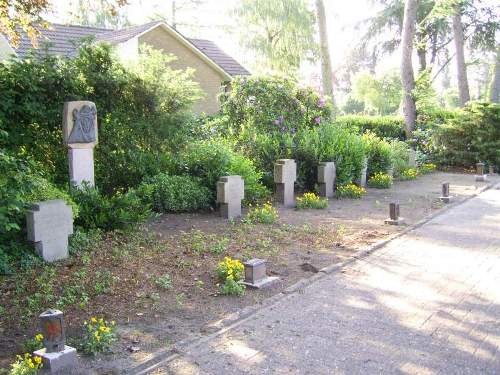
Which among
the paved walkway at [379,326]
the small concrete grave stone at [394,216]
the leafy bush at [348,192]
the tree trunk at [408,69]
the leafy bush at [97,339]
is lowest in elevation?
the paved walkway at [379,326]

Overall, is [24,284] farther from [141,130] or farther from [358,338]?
[141,130]

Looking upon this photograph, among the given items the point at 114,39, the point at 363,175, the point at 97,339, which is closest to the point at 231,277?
the point at 97,339

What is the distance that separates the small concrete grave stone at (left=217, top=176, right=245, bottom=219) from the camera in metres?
8.90

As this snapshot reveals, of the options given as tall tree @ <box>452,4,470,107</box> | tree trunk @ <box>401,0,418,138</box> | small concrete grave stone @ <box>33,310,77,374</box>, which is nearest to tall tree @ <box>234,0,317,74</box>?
tall tree @ <box>452,4,470,107</box>

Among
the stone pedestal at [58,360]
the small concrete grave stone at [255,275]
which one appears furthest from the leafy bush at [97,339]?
the small concrete grave stone at [255,275]

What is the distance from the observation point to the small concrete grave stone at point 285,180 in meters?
10.6

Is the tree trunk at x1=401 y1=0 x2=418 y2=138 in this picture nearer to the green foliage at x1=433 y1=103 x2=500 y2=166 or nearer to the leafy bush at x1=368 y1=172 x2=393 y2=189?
the green foliage at x1=433 y1=103 x2=500 y2=166

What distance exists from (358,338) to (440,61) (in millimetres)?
33368

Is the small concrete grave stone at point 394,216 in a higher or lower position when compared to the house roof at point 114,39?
lower

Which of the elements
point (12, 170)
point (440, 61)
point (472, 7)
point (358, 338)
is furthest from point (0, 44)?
point (440, 61)

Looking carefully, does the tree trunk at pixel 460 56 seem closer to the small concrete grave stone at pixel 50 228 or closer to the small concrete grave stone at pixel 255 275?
the small concrete grave stone at pixel 255 275

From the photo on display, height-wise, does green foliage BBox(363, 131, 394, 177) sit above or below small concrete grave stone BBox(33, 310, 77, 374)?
above

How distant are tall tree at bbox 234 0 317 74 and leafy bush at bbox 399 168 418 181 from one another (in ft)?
58.6

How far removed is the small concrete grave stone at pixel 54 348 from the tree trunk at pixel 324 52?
59.8 ft
